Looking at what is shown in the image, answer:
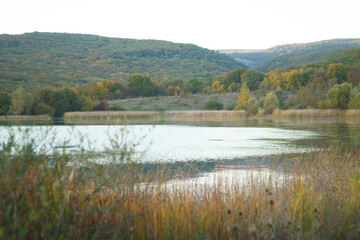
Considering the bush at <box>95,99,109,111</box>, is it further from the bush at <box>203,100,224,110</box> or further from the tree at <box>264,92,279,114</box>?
the tree at <box>264,92,279,114</box>

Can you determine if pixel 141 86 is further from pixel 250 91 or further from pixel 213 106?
pixel 213 106

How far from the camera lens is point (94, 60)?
165000mm

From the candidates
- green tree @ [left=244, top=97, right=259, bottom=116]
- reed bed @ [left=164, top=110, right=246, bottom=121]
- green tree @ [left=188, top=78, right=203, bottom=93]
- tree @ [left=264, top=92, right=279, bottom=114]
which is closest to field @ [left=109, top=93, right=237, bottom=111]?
green tree @ [left=244, top=97, right=259, bottom=116]

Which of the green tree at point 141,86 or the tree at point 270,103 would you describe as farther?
the green tree at point 141,86

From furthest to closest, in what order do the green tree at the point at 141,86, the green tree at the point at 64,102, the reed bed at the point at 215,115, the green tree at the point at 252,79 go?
the green tree at the point at 252,79, the green tree at the point at 141,86, the green tree at the point at 64,102, the reed bed at the point at 215,115

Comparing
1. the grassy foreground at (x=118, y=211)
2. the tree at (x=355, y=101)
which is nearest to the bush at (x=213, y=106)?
the tree at (x=355, y=101)

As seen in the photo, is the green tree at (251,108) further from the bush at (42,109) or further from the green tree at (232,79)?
the green tree at (232,79)

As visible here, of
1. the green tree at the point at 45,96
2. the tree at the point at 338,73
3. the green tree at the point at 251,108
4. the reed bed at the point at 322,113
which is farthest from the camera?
the tree at the point at 338,73

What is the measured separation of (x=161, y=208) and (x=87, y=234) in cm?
133

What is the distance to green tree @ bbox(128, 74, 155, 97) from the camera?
10494 cm

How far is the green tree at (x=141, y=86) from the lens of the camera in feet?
344

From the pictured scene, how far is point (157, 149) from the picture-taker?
1938 cm

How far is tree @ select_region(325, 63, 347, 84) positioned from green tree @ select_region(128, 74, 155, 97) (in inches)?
1893

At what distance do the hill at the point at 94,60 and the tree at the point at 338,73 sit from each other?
7089cm
